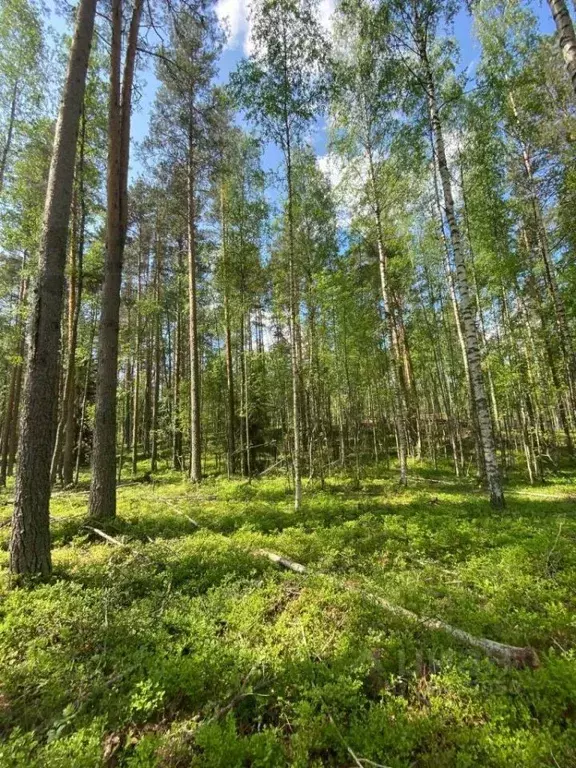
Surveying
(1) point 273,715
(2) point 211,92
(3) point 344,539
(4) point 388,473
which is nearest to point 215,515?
(3) point 344,539

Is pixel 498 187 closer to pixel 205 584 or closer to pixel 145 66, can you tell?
pixel 145 66

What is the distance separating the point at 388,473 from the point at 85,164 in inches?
582

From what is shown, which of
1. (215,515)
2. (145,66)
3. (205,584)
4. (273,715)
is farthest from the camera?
(145,66)

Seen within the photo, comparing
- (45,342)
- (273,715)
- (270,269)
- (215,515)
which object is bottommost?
(273,715)

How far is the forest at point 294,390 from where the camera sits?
248 centimetres

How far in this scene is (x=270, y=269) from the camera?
15016 millimetres

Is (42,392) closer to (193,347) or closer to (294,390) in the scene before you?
(294,390)

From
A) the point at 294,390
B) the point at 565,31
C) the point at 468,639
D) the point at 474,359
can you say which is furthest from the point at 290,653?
the point at 565,31

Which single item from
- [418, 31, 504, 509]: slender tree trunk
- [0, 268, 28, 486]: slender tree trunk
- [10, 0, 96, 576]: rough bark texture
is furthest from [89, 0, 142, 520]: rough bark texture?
[0, 268, 28, 486]: slender tree trunk

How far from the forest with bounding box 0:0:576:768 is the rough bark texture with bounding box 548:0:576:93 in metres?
0.03

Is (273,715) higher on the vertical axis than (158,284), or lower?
lower

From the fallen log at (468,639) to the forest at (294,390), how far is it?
0.02 metres

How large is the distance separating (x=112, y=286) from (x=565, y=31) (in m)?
7.70

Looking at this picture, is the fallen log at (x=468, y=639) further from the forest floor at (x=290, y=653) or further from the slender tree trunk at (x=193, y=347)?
the slender tree trunk at (x=193, y=347)
